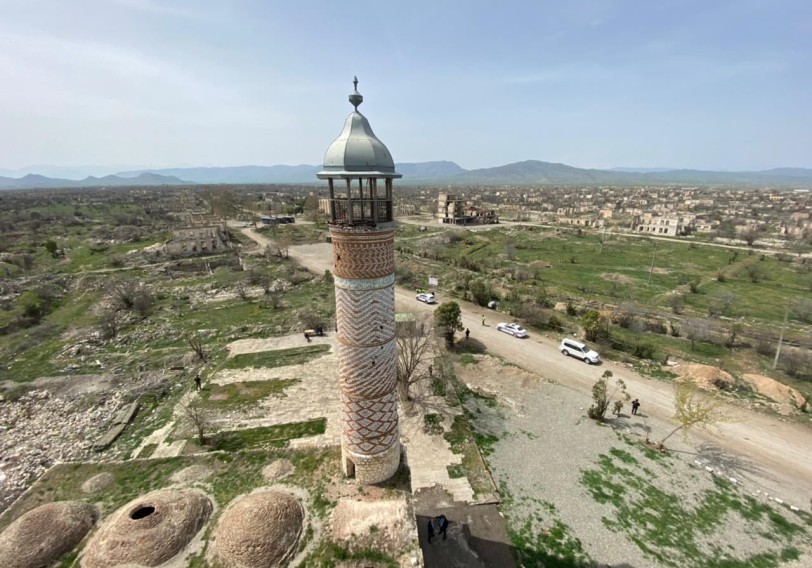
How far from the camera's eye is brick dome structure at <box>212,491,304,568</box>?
8.76 m

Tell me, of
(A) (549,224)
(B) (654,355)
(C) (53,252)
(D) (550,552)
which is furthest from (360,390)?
(A) (549,224)

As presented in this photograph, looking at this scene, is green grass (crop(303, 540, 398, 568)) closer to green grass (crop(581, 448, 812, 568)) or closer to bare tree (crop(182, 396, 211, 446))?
green grass (crop(581, 448, 812, 568))

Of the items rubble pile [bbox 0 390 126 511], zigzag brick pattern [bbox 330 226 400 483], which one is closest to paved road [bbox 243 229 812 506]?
zigzag brick pattern [bbox 330 226 400 483]

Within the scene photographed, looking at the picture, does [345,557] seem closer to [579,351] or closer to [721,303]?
[579,351]

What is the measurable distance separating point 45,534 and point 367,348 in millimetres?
9495

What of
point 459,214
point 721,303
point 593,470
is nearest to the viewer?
point 593,470

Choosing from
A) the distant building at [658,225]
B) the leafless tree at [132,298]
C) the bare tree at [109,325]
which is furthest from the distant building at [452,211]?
the bare tree at [109,325]

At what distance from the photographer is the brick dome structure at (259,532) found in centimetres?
876

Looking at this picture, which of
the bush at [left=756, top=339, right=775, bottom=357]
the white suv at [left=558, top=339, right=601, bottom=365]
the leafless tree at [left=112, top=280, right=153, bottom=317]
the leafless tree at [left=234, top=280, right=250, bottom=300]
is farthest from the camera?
the leafless tree at [left=234, top=280, right=250, bottom=300]

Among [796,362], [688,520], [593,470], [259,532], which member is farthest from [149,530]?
[796,362]

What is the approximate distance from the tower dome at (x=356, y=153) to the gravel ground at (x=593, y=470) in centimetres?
1332

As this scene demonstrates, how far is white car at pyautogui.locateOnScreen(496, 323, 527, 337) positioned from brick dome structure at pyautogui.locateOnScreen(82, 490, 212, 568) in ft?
81.0

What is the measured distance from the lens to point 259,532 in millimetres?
9109

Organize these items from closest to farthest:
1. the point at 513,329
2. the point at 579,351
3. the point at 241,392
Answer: the point at 241,392 → the point at 579,351 → the point at 513,329
